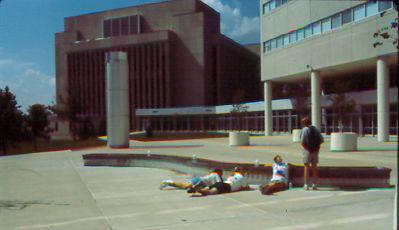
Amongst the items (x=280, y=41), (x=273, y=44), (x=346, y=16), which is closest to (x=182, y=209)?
(x=346, y=16)

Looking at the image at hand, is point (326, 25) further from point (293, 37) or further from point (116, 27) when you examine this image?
point (116, 27)

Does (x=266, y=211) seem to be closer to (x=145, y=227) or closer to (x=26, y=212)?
(x=145, y=227)

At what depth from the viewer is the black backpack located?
28.9 ft

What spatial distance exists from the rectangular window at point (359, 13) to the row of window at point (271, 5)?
10825mm

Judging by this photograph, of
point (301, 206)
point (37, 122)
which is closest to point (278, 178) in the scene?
point (301, 206)

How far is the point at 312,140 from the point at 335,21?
2573cm

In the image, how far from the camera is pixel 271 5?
4172 cm

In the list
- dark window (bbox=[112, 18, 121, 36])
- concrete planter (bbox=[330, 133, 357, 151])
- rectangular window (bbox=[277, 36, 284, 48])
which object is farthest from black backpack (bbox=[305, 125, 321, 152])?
dark window (bbox=[112, 18, 121, 36])

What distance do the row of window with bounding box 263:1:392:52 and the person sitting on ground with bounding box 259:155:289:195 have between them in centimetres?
1973

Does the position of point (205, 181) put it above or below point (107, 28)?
below

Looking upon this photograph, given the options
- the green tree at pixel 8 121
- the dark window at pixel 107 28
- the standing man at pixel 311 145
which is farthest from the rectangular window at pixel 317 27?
the dark window at pixel 107 28

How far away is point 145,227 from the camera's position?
6.20 metres

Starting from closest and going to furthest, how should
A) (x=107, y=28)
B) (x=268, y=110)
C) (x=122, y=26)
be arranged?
(x=268, y=110)
(x=122, y=26)
(x=107, y=28)

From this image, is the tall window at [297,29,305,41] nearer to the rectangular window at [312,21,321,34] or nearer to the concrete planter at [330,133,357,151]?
the rectangular window at [312,21,321,34]
